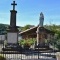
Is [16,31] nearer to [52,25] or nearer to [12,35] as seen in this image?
[12,35]

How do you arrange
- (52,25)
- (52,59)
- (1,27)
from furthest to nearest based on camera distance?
1. (1,27)
2. (52,25)
3. (52,59)

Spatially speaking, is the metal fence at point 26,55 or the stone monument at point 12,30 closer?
the metal fence at point 26,55

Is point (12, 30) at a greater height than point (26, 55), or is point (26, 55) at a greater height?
point (12, 30)

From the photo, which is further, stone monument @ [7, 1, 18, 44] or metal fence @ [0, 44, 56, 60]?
stone monument @ [7, 1, 18, 44]

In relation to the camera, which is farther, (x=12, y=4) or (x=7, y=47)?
(x=12, y=4)

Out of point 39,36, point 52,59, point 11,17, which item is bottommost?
point 52,59

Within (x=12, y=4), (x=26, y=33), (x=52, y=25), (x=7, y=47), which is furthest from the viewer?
(x=52, y=25)

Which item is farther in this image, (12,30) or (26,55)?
(12,30)

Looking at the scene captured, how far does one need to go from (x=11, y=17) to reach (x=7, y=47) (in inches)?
136

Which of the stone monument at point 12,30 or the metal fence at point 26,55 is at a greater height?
the stone monument at point 12,30

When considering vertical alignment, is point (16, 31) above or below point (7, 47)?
above

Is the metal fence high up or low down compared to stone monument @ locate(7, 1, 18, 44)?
down

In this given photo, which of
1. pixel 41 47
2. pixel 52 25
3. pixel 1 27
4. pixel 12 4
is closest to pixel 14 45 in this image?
pixel 41 47

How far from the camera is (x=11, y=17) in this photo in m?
25.5
